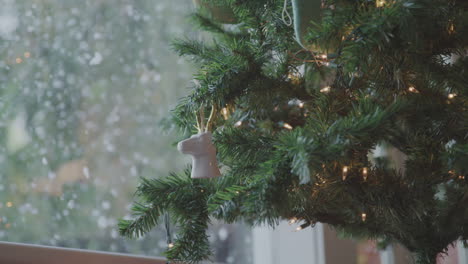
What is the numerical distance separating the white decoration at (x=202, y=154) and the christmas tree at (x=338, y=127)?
0.03 m

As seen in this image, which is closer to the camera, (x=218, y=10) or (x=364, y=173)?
(x=364, y=173)

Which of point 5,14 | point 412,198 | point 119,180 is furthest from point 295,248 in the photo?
point 5,14

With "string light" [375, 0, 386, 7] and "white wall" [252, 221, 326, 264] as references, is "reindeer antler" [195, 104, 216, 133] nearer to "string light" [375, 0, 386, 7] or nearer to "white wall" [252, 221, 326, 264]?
"string light" [375, 0, 386, 7]

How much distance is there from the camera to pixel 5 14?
90 cm

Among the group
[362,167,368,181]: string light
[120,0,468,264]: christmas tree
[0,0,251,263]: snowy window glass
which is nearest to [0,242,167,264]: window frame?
[0,0,251,263]: snowy window glass

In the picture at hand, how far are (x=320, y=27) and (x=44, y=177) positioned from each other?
69 centimetres

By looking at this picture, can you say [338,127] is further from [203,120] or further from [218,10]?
[218,10]

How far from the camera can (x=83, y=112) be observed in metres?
0.94

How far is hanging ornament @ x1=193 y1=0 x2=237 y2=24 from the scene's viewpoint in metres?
0.68

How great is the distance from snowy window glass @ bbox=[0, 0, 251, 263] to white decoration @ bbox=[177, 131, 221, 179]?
487mm

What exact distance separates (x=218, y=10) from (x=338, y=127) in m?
0.37

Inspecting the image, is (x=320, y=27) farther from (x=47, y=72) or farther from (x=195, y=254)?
(x=47, y=72)

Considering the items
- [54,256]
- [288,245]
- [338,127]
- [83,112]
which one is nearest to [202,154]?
[338,127]

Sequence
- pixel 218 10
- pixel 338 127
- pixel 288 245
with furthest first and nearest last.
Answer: pixel 288 245
pixel 218 10
pixel 338 127
